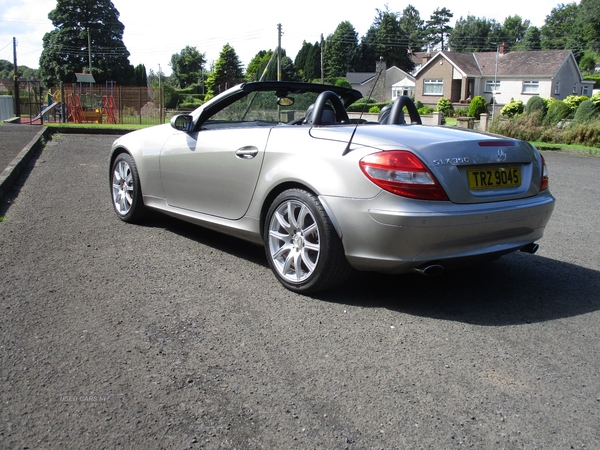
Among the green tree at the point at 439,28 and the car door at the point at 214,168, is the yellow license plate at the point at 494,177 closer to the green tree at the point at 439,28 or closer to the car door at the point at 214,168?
the car door at the point at 214,168

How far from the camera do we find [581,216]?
742 centimetres

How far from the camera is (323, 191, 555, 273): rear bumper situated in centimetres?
363

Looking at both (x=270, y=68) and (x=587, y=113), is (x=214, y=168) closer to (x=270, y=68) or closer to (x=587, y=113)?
(x=587, y=113)

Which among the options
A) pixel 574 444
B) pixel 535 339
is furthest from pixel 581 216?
pixel 574 444

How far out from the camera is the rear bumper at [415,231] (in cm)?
363

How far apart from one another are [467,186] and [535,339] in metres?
0.99

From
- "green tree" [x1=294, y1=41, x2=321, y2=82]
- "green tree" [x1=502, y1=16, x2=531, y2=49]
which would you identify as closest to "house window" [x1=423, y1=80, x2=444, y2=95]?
"green tree" [x1=294, y1=41, x2=321, y2=82]

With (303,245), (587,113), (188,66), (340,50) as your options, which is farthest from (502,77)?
(303,245)

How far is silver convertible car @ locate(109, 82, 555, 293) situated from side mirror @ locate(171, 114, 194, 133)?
0.36 feet

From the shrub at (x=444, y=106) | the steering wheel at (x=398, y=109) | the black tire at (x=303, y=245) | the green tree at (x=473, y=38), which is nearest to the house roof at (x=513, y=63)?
the shrub at (x=444, y=106)

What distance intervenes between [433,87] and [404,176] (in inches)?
2957

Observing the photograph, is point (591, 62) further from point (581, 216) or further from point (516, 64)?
point (581, 216)

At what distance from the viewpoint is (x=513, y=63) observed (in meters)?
71.3

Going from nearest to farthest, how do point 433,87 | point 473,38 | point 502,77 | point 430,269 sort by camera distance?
1. point 430,269
2. point 502,77
3. point 433,87
4. point 473,38
